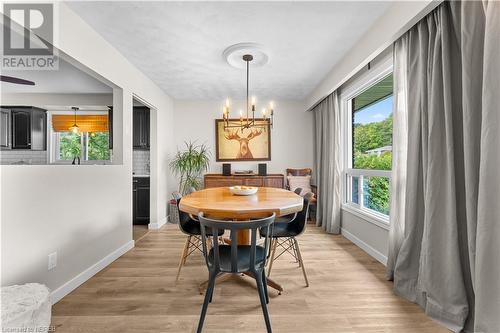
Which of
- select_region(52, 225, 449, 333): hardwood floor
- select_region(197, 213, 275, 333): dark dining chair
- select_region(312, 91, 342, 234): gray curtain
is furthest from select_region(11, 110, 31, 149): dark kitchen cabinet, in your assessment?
select_region(312, 91, 342, 234): gray curtain

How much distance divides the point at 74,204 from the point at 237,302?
174 centimetres

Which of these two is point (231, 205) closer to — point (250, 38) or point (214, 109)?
point (250, 38)

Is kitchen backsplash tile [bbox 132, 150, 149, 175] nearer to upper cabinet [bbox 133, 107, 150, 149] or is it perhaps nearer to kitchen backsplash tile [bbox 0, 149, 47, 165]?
upper cabinet [bbox 133, 107, 150, 149]

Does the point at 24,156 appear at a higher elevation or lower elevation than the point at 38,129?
lower

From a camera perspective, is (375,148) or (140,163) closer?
(375,148)

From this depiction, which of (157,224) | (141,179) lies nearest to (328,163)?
(157,224)

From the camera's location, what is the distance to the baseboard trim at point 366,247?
2.73 metres

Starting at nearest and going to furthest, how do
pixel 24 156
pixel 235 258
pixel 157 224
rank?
pixel 235 258 → pixel 157 224 → pixel 24 156

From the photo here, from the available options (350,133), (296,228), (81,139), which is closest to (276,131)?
(350,133)

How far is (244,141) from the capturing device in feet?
16.8

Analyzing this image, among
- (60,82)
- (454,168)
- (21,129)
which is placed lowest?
(454,168)

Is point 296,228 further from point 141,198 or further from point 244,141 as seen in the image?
point 141,198

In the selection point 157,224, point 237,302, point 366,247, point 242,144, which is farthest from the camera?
point 242,144

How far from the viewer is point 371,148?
3279 mm
